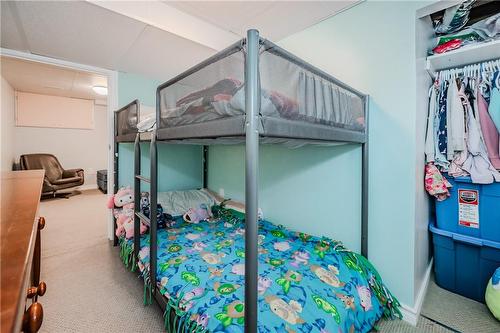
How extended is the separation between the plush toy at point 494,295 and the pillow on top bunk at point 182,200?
2.39 m

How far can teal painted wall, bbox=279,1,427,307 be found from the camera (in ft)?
4.90

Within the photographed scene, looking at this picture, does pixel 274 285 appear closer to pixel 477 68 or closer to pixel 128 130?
pixel 128 130

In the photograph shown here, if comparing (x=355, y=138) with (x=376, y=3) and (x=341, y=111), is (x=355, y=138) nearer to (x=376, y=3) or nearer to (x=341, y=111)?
(x=341, y=111)

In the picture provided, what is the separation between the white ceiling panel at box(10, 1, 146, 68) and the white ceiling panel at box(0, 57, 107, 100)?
70 centimetres

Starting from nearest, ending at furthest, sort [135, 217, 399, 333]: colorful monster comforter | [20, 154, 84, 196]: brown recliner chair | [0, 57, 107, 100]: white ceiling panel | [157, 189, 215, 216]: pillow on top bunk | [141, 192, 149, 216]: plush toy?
[135, 217, 399, 333]: colorful monster comforter, [141, 192, 149, 216]: plush toy, [157, 189, 215, 216]: pillow on top bunk, [0, 57, 107, 100]: white ceiling panel, [20, 154, 84, 196]: brown recliner chair

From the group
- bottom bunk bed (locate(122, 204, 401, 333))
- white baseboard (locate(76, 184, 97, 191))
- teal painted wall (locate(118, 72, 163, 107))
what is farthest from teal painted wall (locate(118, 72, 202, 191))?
white baseboard (locate(76, 184, 97, 191))

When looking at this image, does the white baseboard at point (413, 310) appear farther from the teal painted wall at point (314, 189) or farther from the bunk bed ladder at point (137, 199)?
the bunk bed ladder at point (137, 199)

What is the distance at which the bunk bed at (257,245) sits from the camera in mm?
887

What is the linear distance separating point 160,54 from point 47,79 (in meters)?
2.88

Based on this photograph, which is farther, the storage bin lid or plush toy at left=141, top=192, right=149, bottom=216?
plush toy at left=141, top=192, right=149, bottom=216

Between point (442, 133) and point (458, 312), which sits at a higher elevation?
point (442, 133)

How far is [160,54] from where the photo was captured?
7.76 feet

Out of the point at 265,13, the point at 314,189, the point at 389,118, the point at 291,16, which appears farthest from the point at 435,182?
the point at 265,13

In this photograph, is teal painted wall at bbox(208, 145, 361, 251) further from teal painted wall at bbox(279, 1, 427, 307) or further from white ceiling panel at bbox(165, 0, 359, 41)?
white ceiling panel at bbox(165, 0, 359, 41)
